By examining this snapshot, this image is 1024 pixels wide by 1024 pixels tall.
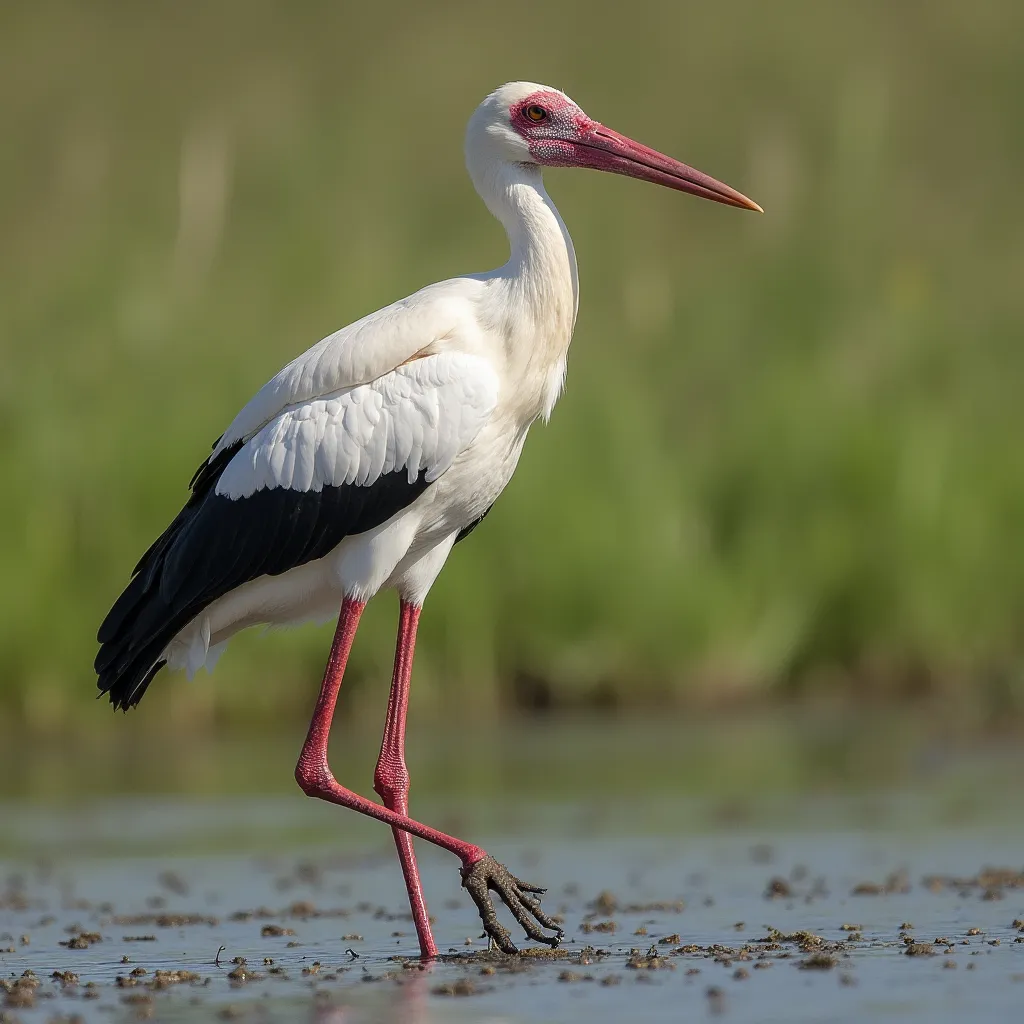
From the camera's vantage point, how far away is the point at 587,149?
805 centimetres

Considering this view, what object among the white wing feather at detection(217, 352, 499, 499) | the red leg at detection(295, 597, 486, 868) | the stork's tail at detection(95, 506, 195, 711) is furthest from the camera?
the stork's tail at detection(95, 506, 195, 711)

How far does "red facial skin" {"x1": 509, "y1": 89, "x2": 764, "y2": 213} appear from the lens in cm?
794

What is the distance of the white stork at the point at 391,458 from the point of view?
295 inches

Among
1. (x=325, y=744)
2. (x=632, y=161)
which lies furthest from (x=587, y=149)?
(x=325, y=744)

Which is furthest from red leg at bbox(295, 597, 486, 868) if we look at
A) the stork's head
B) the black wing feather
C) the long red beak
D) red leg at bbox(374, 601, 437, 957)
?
the long red beak

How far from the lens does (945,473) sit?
16797mm

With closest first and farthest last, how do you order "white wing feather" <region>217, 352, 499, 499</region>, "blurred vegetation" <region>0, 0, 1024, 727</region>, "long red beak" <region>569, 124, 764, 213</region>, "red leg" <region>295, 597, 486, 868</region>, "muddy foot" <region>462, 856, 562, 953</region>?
"muddy foot" <region>462, 856, 562, 953</region> < "white wing feather" <region>217, 352, 499, 499</region> < "red leg" <region>295, 597, 486, 868</region> < "long red beak" <region>569, 124, 764, 213</region> < "blurred vegetation" <region>0, 0, 1024, 727</region>

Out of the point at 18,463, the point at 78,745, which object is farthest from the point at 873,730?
the point at 18,463

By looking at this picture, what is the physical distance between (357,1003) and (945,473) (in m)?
11.6

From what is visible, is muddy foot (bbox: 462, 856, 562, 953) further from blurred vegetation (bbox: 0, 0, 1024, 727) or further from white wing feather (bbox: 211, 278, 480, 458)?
blurred vegetation (bbox: 0, 0, 1024, 727)

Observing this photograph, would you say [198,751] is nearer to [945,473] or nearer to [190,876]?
[190,876]

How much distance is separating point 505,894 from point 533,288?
7.15 feet

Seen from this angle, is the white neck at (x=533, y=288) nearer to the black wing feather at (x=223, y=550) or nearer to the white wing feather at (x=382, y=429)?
the white wing feather at (x=382, y=429)

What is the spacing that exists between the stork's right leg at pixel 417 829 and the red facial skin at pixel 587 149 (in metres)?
1.89
